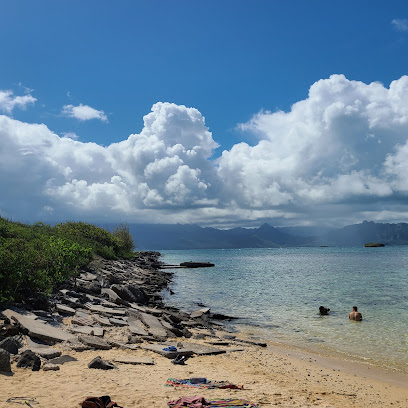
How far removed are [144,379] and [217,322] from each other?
1212 cm

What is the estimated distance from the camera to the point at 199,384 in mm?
8977

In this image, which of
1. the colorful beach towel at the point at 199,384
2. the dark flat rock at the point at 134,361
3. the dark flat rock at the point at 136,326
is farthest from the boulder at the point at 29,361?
the dark flat rock at the point at 136,326

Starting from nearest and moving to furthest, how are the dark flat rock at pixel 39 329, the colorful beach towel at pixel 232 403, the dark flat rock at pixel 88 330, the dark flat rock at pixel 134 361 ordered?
the colorful beach towel at pixel 232 403, the dark flat rock at pixel 134 361, the dark flat rock at pixel 39 329, the dark flat rock at pixel 88 330

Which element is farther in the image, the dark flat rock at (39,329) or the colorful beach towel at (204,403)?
the dark flat rock at (39,329)

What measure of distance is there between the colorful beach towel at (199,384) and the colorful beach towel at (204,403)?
1.25m

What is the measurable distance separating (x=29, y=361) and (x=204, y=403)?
4.91 m

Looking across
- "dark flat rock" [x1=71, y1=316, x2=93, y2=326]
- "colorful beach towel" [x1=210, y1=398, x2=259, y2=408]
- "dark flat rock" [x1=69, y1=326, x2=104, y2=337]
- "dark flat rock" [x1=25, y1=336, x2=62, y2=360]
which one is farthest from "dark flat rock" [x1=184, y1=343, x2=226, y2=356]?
"colorful beach towel" [x1=210, y1=398, x2=259, y2=408]

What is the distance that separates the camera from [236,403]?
297 inches

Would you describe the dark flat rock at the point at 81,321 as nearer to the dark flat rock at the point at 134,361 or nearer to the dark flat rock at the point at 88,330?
the dark flat rock at the point at 88,330

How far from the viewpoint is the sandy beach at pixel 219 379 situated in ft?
26.0

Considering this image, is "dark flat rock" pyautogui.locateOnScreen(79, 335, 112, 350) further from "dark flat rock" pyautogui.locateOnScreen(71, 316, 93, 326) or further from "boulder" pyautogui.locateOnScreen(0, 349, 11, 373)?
"boulder" pyautogui.locateOnScreen(0, 349, 11, 373)

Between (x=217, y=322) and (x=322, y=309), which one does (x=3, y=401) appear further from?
(x=322, y=309)

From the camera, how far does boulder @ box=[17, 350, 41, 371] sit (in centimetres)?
919

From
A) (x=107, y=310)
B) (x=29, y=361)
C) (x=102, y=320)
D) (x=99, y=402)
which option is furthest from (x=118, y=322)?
(x=99, y=402)
